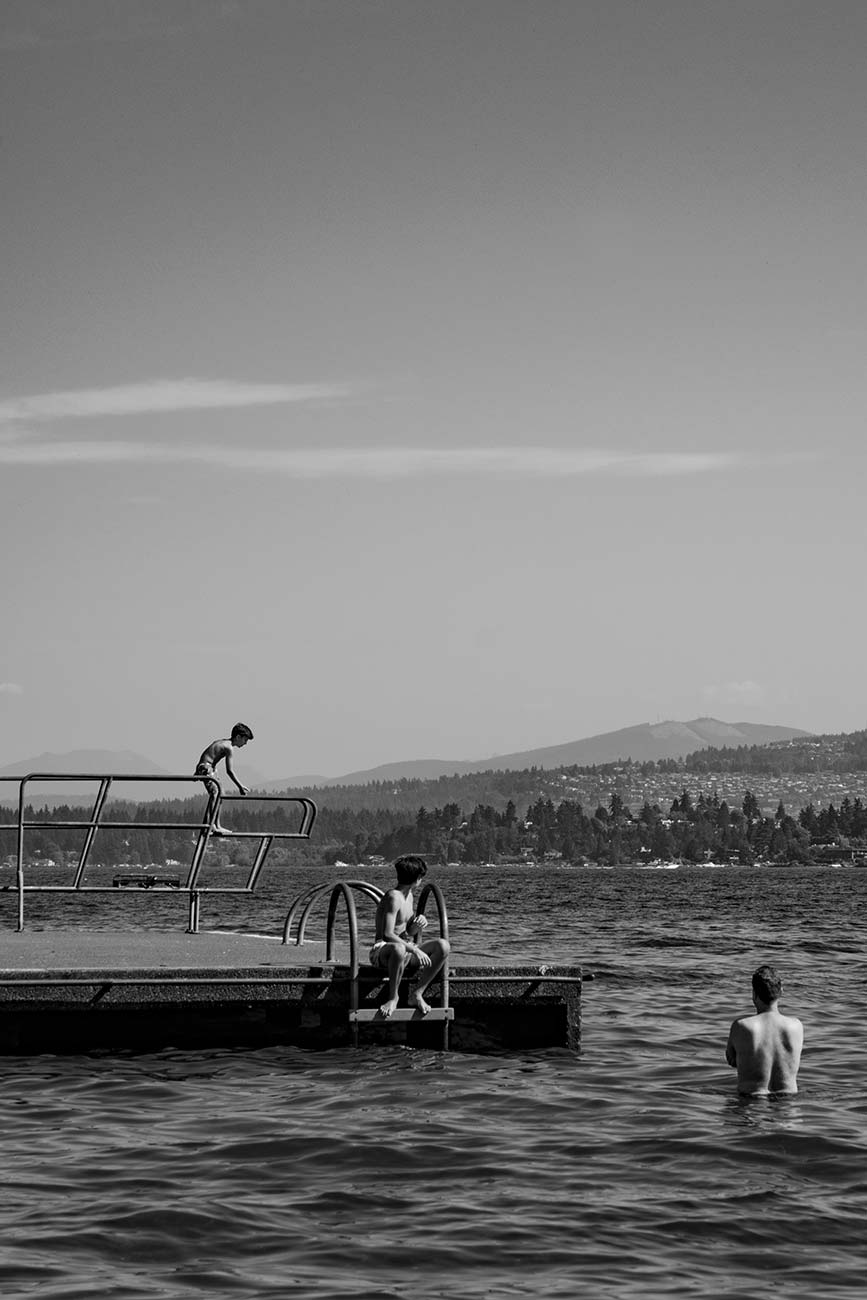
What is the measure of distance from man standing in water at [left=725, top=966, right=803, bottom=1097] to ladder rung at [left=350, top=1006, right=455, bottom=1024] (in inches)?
99.9

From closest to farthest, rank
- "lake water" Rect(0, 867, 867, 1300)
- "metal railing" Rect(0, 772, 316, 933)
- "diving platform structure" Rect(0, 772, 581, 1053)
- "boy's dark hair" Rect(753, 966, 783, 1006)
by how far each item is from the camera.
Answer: "lake water" Rect(0, 867, 867, 1300), "boy's dark hair" Rect(753, 966, 783, 1006), "diving platform structure" Rect(0, 772, 581, 1053), "metal railing" Rect(0, 772, 316, 933)

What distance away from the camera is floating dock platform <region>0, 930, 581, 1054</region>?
14203mm

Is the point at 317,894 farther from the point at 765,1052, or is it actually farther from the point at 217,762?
the point at 765,1052

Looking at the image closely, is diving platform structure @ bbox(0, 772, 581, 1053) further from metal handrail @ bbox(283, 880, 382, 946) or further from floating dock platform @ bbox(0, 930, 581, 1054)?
metal handrail @ bbox(283, 880, 382, 946)

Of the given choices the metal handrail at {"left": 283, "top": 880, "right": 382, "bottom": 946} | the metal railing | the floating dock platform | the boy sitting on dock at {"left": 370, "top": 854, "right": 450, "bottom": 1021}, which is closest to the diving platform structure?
the floating dock platform

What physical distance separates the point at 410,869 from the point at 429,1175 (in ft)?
13.1

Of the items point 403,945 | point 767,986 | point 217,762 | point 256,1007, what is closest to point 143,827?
point 217,762

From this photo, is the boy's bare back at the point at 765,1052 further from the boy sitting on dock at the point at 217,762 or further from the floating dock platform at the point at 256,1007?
the boy sitting on dock at the point at 217,762

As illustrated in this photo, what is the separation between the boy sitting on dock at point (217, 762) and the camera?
1786 cm

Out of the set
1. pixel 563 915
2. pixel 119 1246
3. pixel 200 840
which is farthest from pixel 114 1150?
pixel 563 915

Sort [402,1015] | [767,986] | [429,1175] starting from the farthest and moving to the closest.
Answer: [402,1015]
[767,986]
[429,1175]

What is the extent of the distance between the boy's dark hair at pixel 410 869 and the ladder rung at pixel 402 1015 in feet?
3.77

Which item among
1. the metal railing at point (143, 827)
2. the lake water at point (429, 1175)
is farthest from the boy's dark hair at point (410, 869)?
the metal railing at point (143, 827)

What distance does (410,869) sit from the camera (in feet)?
47.6
